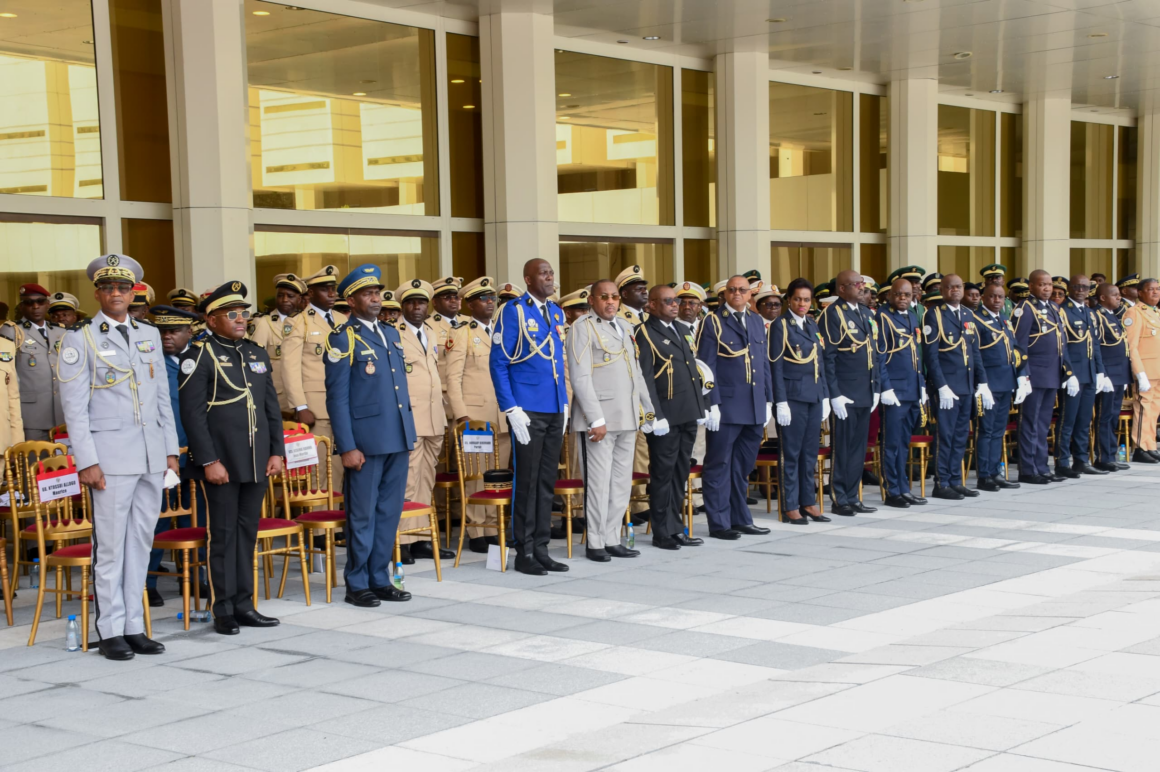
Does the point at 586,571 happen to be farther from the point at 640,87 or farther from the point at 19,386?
the point at 640,87

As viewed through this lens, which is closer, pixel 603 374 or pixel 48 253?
pixel 603 374

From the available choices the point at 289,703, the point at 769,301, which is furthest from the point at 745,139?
the point at 289,703

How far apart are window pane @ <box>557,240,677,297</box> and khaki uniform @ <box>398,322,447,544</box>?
5.50m

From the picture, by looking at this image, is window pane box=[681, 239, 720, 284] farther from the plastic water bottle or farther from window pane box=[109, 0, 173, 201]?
the plastic water bottle

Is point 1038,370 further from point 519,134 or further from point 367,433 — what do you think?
point 367,433

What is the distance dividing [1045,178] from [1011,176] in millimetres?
553

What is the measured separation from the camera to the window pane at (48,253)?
35.2 feet

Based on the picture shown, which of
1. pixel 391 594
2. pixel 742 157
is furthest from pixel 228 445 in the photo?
pixel 742 157

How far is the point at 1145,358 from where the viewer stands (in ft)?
44.9

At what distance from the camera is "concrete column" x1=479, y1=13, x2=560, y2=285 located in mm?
13492

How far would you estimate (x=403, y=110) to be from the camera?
13672 millimetres

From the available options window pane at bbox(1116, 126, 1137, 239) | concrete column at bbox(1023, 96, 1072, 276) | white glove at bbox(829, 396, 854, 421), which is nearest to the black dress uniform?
white glove at bbox(829, 396, 854, 421)

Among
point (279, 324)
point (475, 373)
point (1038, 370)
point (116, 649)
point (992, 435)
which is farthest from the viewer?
point (1038, 370)

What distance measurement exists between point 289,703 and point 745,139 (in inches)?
487
